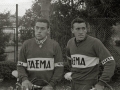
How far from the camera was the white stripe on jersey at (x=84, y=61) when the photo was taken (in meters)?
3.26

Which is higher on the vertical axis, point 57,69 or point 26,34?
point 26,34

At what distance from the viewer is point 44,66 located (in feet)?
10.7

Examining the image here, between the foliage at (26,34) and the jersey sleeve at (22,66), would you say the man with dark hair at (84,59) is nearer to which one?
the jersey sleeve at (22,66)

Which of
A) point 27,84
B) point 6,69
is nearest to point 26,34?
point 6,69

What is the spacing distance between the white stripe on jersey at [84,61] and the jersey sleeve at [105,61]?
13 centimetres

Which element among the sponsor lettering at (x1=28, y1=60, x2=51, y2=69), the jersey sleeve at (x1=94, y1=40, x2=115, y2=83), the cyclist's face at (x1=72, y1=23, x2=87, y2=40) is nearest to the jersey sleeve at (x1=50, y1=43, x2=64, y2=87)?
the sponsor lettering at (x1=28, y1=60, x2=51, y2=69)

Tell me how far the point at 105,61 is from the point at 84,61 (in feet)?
1.22

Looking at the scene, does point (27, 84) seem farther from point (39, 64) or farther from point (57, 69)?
point (57, 69)

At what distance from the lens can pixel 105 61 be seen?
118 inches

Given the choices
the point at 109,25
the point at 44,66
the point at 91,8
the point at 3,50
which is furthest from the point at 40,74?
the point at 91,8

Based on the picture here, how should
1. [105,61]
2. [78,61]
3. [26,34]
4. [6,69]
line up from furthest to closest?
1. [26,34]
2. [6,69]
3. [78,61]
4. [105,61]

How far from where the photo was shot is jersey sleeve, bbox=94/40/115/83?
291cm

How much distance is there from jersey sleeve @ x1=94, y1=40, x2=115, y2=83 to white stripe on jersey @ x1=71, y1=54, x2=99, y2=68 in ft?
0.42

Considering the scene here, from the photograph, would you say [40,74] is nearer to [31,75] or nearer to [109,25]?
[31,75]
